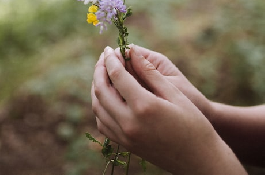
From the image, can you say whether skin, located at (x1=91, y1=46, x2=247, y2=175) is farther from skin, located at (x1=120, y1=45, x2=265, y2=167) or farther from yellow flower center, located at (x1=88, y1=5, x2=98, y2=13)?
skin, located at (x1=120, y1=45, x2=265, y2=167)

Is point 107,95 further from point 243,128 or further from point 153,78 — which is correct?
point 243,128

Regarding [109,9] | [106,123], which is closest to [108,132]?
[106,123]

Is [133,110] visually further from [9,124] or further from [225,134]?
[9,124]

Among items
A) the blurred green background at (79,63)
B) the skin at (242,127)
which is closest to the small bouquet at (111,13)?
the skin at (242,127)

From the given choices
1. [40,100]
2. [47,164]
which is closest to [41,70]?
[40,100]

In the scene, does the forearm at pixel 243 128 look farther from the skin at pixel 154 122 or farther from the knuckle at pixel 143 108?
the knuckle at pixel 143 108

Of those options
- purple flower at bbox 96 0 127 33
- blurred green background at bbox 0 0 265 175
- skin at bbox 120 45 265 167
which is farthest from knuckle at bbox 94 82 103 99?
blurred green background at bbox 0 0 265 175
